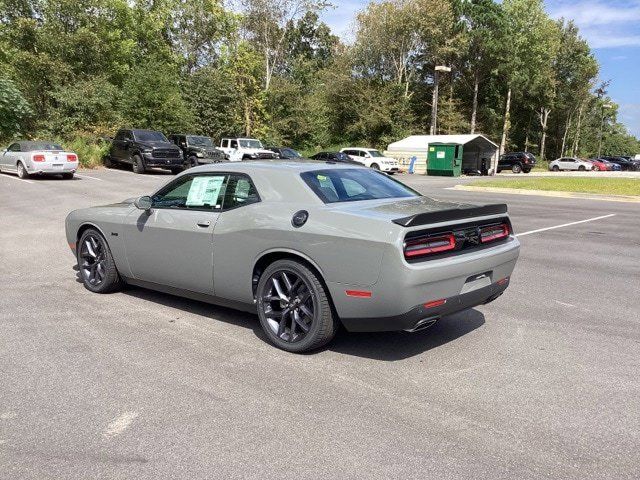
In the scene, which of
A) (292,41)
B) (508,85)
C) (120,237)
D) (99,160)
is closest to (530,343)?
(120,237)

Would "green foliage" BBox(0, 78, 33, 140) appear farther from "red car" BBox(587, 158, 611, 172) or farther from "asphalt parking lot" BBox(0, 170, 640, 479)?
"red car" BBox(587, 158, 611, 172)

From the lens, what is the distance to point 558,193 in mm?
22047

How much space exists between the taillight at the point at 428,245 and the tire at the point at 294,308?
0.74 meters

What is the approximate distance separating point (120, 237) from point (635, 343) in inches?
194

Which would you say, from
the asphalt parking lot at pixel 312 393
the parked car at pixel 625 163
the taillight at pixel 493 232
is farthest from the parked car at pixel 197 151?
the parked car at pixel 625 163

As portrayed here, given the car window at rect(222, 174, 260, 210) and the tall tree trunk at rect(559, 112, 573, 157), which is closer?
the car window at rect(222, 174, 260, 210)

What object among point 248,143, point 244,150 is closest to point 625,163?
point 248,143

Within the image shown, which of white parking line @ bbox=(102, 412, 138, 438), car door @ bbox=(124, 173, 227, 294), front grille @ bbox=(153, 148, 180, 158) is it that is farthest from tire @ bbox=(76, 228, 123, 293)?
front grille @ bbox=(153, 148, 180, 158)

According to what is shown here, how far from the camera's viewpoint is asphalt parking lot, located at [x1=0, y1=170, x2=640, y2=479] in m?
2.83

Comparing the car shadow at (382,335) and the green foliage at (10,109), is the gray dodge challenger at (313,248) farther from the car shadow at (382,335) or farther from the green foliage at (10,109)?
the green foliage at (10,109)

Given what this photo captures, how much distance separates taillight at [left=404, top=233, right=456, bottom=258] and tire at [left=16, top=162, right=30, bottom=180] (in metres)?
20.3

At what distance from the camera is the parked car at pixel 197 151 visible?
2702cm

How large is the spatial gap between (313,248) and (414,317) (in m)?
0.89

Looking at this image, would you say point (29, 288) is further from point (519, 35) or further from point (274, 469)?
point (519, 35)
